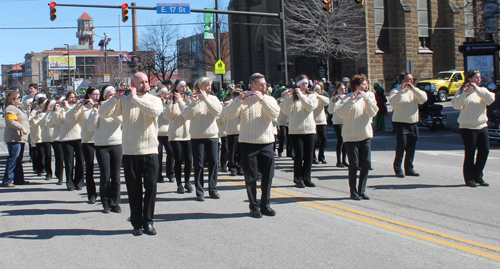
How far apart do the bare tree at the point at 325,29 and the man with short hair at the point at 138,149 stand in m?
29.0

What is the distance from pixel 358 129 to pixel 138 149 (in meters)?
3.50

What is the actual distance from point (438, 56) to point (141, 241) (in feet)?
136

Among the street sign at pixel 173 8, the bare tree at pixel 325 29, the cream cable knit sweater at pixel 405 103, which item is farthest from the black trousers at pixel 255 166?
the bare tree at pixel 325 29

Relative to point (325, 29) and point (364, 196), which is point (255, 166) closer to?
point (364, 196)

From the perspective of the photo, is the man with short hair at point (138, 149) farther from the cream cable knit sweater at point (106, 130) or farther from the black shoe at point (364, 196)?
the black shoe at point (364, 196)

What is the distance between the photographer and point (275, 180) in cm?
1001

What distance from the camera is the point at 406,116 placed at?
31.5 ft

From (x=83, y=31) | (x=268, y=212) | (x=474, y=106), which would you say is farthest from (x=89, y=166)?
(x=83, y=31)

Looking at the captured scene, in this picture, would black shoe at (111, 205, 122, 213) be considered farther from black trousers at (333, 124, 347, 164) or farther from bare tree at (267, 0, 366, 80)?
bare tree at (267, 0, 366, 80)

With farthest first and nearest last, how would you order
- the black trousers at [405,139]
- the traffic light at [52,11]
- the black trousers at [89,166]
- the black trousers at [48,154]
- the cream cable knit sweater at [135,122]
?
the traffic light at [52,11], the black trousers at [48,154], the black trousers at [405,139], the black trousers at [89,166], the cream cable knit sweater at [135,122]

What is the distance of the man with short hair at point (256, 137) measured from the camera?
6.82m

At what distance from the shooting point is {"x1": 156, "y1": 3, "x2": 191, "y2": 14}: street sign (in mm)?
20922

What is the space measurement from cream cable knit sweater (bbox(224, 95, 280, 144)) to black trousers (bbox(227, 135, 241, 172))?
357cm

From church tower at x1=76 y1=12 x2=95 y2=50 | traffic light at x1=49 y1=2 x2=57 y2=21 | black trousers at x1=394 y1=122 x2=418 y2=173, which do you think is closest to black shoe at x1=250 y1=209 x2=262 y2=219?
black trousers at x1=394 y1=122 x2=418 y2=173
